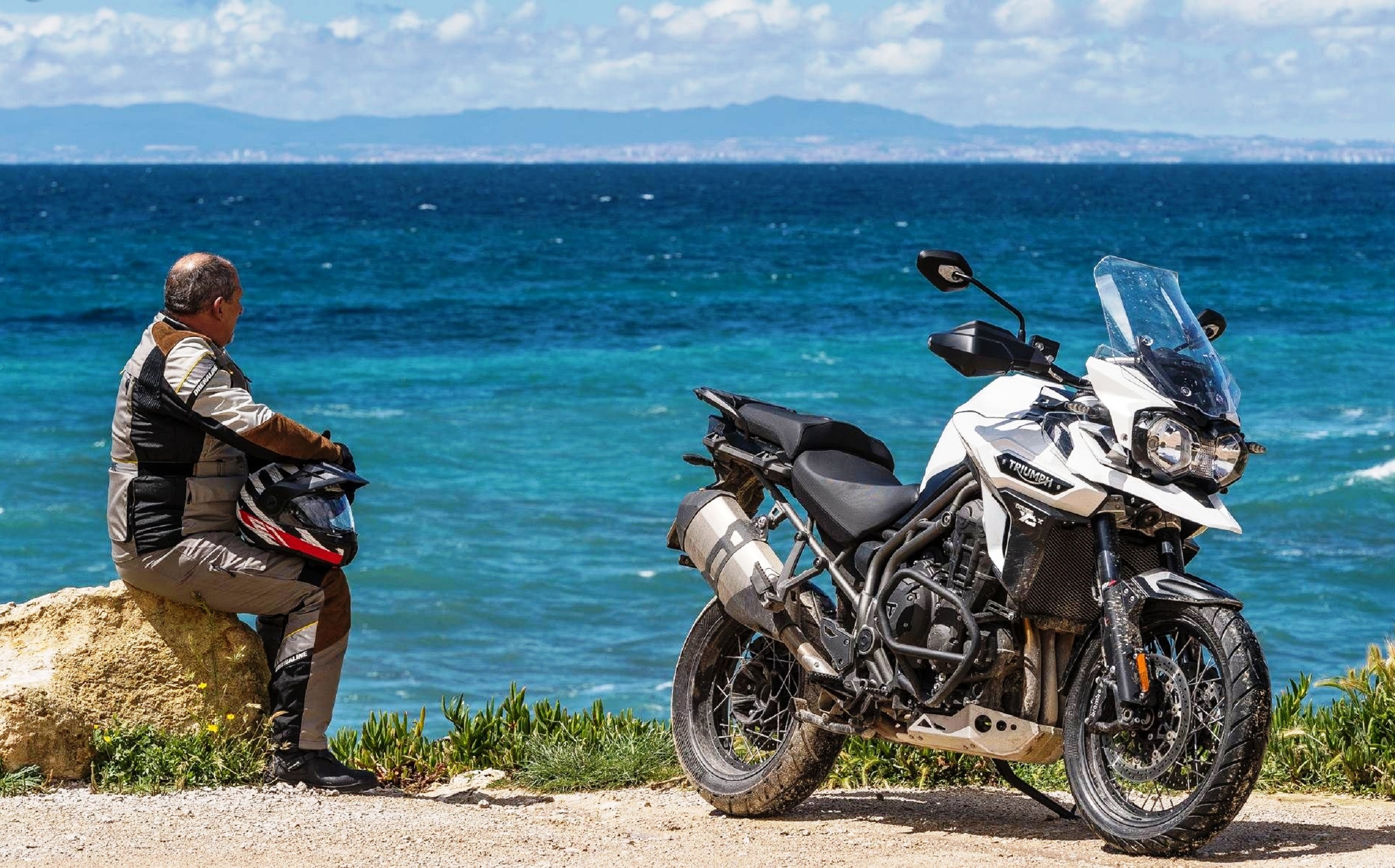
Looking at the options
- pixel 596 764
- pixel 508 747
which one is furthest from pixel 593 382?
pixel 596 764

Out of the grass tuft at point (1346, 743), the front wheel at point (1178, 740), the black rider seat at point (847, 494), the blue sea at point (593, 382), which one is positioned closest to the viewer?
the front wheel at point (1178, 740)

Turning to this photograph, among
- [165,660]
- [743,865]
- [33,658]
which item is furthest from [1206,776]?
[33,658]

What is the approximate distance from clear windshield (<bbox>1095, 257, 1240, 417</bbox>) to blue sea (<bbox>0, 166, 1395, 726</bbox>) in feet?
24.8

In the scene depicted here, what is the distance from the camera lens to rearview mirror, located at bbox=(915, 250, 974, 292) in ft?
16.9

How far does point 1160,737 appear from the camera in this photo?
500 centimetres

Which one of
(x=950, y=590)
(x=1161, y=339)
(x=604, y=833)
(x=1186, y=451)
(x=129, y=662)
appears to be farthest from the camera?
(x=129, y=662)

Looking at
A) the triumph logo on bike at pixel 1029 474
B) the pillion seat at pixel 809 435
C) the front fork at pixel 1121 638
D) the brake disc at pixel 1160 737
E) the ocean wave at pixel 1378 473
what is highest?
the triumph logo on bike at pixel 1029 474

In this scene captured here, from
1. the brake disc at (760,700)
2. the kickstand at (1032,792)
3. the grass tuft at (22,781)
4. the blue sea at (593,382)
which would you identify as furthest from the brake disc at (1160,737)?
the blue sea at (593,382)

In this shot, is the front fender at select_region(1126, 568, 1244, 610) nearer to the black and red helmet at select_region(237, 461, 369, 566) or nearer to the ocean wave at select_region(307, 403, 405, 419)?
the black and red helmet at select_region(237, 461, 369, 566)

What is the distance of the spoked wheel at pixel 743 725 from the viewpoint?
598 cm

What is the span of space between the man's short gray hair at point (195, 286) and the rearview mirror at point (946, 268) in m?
2.46

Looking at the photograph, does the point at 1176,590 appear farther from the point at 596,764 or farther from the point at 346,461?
the point at 346,461

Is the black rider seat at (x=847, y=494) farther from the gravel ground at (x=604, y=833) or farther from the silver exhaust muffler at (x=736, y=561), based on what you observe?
the gravel ground at (x=604, y=833)

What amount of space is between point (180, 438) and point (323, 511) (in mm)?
557
